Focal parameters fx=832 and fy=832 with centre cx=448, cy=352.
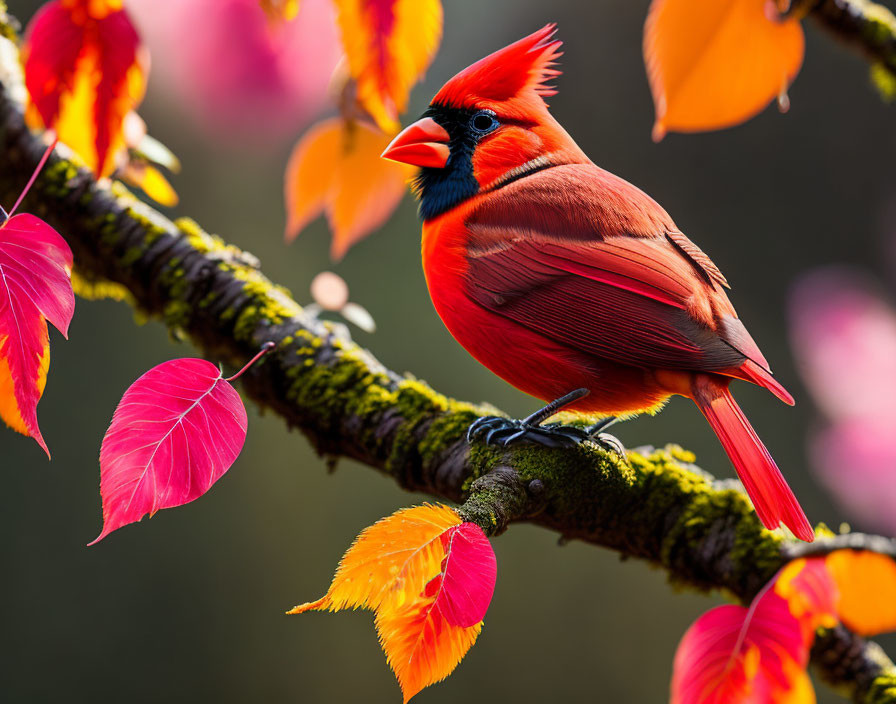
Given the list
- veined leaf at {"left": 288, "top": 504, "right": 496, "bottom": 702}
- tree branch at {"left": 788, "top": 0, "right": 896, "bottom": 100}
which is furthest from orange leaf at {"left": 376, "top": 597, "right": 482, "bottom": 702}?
tree branch at {"left": 788, "top": 0, "right": 896, "bottom": 100}

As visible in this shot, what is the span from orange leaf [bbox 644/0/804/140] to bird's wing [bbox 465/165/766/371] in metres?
0.24

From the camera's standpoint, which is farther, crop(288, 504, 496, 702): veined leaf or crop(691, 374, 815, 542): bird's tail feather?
crop(691, 374, 815, 542): bird's tail feather

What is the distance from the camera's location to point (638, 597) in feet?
9.46

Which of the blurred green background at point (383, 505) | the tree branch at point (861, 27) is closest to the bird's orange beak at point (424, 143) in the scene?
the tree branch at point (861, 27)

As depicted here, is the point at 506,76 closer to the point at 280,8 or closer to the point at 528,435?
the point at 280,8

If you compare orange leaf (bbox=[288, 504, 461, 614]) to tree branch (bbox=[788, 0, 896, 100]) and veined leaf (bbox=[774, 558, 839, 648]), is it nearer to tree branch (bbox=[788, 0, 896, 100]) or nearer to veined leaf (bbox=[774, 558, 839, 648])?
veined leaf (bbox=[774, 558, 839, 648])

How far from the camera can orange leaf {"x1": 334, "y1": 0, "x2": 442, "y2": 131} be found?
514 millimetres

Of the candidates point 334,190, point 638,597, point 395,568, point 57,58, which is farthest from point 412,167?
point 638,597

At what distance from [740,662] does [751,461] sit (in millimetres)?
171

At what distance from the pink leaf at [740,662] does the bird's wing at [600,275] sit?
0.73 feet

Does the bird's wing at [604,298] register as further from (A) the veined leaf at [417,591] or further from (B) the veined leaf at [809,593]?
(A) the veined leaf at [417,591]

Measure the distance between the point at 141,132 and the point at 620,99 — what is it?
2.36 meters

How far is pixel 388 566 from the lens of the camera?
459mm

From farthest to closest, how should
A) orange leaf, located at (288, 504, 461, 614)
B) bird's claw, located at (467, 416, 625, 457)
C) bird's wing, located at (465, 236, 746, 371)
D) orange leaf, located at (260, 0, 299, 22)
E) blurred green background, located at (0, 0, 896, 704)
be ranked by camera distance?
1. blurred green background, located at (0, 0, 896, 704)
2. bird's claw, located at (467, 416, 625, 457)
3. bird's wing, located at (465, 236, 746, 371)
4. orange leaf, located at (260, 0, 299, 22)
5. orange leaf, located at (288, 504, 461, 614)
